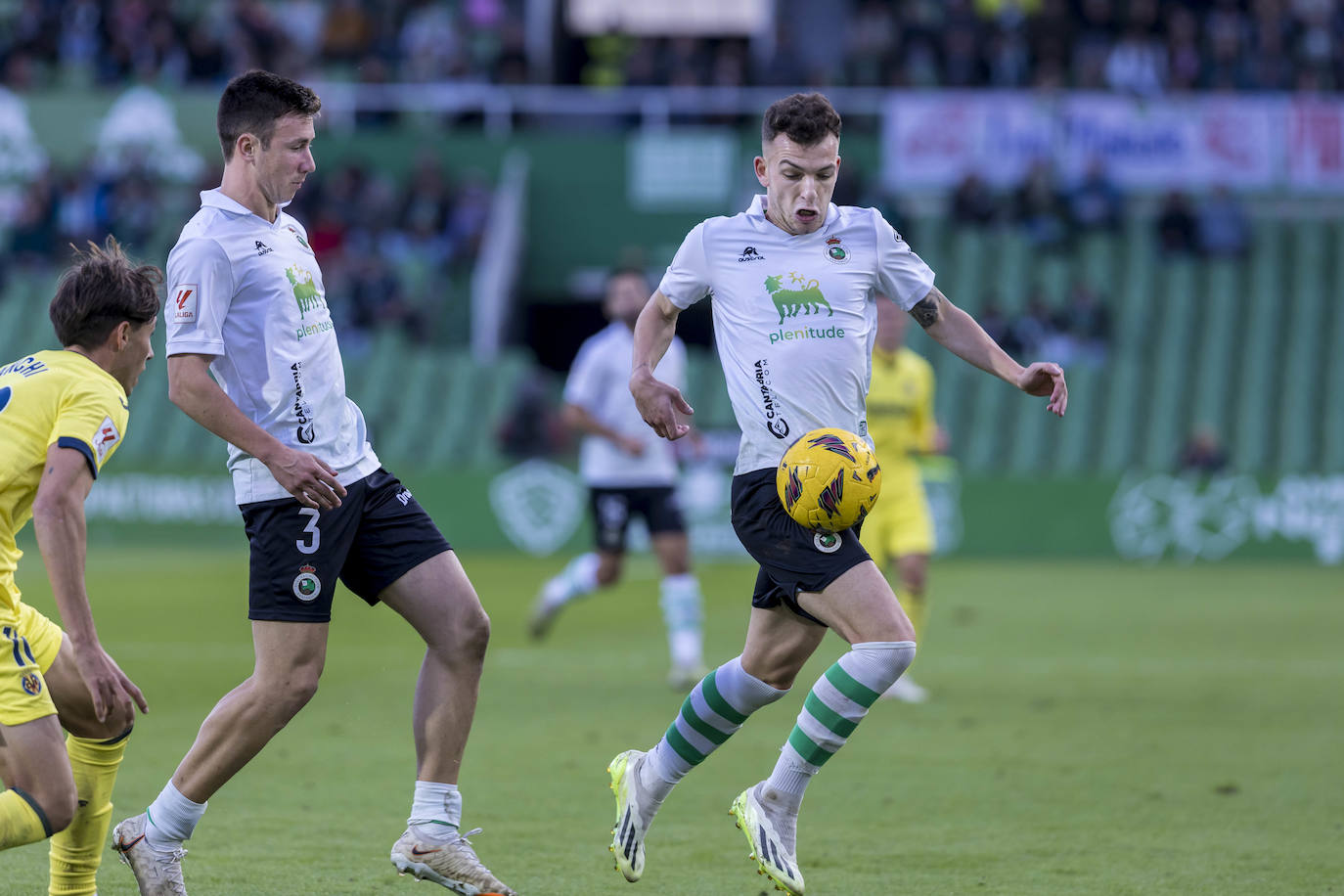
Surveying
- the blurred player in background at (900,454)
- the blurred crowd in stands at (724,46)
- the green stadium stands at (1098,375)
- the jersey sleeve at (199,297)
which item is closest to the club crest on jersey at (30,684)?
the jersey sleeve at (199,297)

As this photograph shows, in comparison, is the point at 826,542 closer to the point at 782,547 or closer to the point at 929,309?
the point at 782,547

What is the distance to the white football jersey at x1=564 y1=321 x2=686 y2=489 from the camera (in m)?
11.4

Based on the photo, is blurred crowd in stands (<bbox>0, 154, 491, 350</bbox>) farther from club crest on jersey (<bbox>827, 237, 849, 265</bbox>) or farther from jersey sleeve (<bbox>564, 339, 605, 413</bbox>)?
club crest on jersey (<bbox>827, 237, 849, 265</bbox>)

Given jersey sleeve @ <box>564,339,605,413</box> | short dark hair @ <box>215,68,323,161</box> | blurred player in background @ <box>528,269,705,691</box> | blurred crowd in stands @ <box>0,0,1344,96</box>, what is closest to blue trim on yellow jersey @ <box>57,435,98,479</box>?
short dark hair @ <box>215,68,323,161</box>

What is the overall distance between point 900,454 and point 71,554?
7312 mm

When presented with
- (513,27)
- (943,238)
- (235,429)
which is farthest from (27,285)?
(235,429)

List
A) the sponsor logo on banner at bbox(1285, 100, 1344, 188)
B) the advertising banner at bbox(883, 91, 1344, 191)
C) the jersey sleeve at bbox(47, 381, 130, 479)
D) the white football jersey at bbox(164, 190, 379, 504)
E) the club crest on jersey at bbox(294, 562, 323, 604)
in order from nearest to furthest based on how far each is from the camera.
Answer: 1. the jersey sleeve at bbox(47, 381, 130, 479)
2. the white football jersey at bbox(164, 190, 379, 504)
3. the club crest on jersey at bbox(294, 562, 323, 604)
4. the sponsor logo on banner at bbox(1285, 100, 1344, 188)
5. the advertising banner at bbox(883, 91, 1344, 191)

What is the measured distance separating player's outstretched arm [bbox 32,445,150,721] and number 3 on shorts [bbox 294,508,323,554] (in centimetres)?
81

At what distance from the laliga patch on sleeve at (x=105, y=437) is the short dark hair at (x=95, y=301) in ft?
1.02

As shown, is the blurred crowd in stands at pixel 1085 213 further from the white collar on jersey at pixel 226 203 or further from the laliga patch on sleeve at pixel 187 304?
the laliga patch on sleeve at pixel 187 304

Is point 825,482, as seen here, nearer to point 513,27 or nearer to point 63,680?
point 63,680

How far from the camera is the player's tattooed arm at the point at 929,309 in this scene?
5969mm

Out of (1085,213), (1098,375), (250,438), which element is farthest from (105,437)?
(1085,213)

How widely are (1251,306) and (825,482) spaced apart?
68.7 ft
